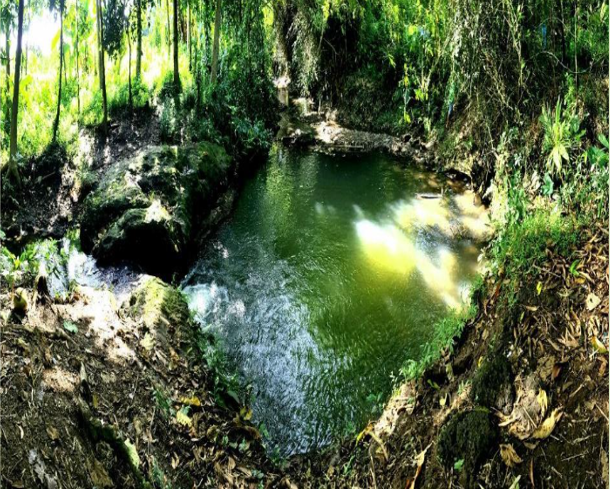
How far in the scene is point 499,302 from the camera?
10.1 feet

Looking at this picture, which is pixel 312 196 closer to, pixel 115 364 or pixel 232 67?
pixel 232 67

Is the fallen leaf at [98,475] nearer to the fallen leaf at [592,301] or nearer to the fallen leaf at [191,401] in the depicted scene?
the fallen leaf at [191,401]

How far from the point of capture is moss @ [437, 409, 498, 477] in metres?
2.34

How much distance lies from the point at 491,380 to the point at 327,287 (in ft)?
9.14

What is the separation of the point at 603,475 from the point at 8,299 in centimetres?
323

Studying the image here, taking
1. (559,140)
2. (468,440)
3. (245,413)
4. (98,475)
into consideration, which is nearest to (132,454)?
(98,475)

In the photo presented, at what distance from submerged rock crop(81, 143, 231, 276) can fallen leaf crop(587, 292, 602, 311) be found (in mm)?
4447

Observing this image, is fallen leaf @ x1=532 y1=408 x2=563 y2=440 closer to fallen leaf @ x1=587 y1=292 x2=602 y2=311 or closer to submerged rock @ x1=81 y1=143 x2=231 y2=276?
fallen leaf @ x1=587 y1=292 x2=602 y2=311

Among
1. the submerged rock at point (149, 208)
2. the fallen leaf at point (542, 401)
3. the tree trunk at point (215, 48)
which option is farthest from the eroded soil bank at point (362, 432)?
the tree trunk at point (215, 48)

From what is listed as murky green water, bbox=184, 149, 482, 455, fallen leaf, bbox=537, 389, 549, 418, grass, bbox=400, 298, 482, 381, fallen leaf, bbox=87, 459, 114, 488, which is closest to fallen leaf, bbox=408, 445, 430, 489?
fallen leaf, bbox=537, 389, 549, 418

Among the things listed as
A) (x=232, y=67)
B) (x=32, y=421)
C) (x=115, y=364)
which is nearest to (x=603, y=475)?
(x=32, y=421)

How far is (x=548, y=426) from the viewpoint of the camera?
224 centimetres

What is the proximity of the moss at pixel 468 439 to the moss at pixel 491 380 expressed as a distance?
0.34 feet

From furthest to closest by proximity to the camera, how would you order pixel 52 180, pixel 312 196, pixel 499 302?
pixel 312 196
pixel 52 180
pixel 499 302
